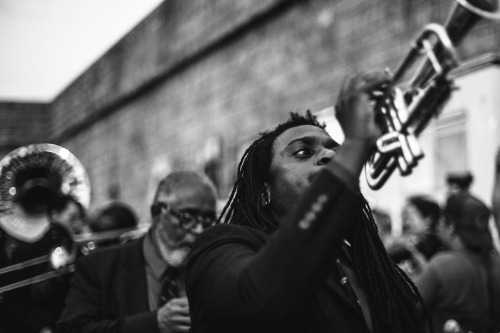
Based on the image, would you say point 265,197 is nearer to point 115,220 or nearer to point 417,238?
point 417,238

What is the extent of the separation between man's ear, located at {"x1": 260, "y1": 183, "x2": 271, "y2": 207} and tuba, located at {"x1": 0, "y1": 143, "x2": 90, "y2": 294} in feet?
8.36

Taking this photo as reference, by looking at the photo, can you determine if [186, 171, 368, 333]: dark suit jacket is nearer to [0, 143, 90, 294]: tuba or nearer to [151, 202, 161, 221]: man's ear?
[151, 202, 161, 221]: man's ear

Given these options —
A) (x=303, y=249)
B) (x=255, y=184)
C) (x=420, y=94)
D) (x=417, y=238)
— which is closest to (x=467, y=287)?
(x=420, y=94)

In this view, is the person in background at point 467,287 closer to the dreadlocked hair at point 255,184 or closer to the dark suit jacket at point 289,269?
the dreadlocked hair at point 255,184

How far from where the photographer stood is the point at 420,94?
2865mm

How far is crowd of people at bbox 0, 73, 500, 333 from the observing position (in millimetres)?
1462

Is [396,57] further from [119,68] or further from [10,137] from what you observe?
[10,137]

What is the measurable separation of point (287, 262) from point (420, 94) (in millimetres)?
1627

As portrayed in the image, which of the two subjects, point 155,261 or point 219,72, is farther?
point 219,72

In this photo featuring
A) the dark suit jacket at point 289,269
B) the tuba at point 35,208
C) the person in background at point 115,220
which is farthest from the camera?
the person in background at point 115,220

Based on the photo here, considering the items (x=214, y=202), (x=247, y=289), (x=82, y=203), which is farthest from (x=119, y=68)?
(x=247, y=289)

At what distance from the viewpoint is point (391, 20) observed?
25.9ft

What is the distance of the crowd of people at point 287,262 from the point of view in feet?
4.80

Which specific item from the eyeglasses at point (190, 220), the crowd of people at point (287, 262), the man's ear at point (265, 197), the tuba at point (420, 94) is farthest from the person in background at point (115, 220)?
the man's ear at point (265, 197)
